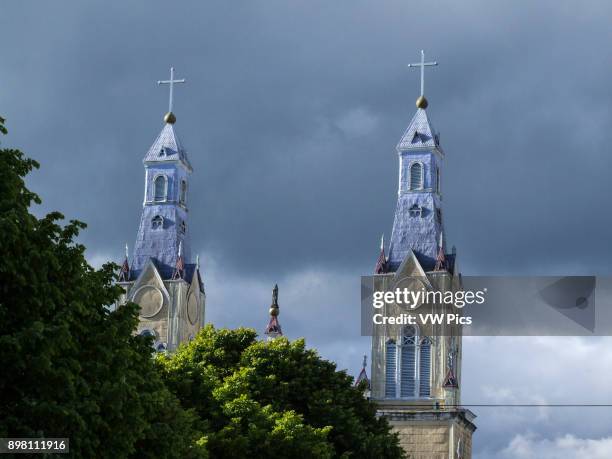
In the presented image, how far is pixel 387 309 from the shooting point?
95500mm

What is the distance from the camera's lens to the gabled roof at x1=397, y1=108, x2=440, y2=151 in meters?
97.4

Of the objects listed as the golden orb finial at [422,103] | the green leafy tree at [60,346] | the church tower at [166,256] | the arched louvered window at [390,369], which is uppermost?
the golden orb finial at [422,103]

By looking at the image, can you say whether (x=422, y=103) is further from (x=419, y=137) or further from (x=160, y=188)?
(x=160, y=188)

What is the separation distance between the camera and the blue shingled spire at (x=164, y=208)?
104000mm

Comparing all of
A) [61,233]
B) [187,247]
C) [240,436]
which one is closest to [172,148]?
[187,247]

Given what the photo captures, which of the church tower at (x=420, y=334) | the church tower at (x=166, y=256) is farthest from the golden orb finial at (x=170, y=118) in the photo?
the church tower at (x=420, y=334)

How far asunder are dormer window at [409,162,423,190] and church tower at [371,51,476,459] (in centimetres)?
6

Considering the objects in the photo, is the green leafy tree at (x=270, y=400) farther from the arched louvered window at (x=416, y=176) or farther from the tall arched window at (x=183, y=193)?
the tall arched window at (x=183, y=193)

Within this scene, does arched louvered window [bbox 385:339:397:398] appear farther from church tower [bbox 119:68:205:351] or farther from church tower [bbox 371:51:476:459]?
church tower [bbox 119:68:205:351]

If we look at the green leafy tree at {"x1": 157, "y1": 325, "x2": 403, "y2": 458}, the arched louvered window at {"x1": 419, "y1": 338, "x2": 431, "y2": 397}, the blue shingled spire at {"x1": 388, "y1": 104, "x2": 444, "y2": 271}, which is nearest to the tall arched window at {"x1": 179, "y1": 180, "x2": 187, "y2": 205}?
the blue shingled spire at {"x1": 388, "y1": 104, "x2": 444, "y2": 271}

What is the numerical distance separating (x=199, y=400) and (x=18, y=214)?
2309 centimetres

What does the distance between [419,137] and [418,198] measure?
3.74 m

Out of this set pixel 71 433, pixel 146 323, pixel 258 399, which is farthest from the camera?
pixel 146 323

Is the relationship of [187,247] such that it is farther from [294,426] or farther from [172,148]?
[294,426]
